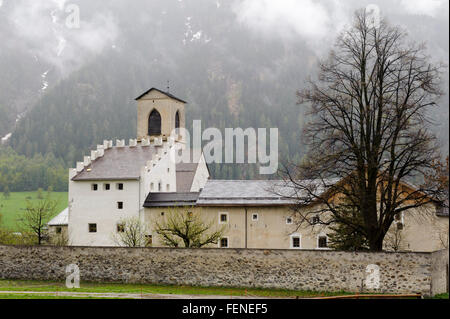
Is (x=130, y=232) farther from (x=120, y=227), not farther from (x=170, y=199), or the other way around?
→ (x=170, y=199)

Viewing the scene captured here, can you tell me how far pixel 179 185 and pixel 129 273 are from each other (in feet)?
113

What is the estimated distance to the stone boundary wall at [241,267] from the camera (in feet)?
115

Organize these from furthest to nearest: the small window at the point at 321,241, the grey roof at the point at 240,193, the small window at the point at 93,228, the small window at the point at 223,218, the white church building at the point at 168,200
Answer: the small window at the point at 93,228
the small window at the point at 223,218
the grey roof at the point at 240,193
the white church building at the point at 168,200
the small window at the point at 321,241

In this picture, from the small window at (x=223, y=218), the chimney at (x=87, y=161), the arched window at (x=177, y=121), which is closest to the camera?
the small window at (x=223, y=218)

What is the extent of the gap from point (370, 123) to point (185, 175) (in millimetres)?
41588

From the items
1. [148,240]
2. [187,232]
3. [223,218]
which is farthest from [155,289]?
[148,240]

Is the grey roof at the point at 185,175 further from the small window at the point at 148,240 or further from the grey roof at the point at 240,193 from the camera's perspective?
the small window at the point at 148,240

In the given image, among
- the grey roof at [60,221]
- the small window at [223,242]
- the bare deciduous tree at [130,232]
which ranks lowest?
the small window at [223,242]

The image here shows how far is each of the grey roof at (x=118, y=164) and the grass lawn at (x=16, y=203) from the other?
155 ft

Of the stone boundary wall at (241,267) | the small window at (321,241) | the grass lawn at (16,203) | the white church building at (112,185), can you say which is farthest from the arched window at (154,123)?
the grass lawn at (16,203)

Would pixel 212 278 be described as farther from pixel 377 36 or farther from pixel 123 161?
pixel 123 161

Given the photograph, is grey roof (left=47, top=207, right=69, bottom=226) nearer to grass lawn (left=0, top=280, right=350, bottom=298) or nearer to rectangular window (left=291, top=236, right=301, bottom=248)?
rectangular window (left=291, top=236, right=301, bottom=248)

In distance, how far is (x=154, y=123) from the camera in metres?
79.9
